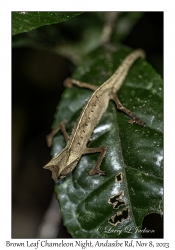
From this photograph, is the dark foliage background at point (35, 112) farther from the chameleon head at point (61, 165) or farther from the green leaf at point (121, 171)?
the chameleon head at point (61, 165)

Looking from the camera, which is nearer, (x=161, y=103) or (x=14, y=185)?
(x=161, y=103)

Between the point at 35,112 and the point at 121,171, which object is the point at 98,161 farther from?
the point at 35,112

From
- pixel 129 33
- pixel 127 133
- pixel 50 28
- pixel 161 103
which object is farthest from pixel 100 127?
pixel 129 33

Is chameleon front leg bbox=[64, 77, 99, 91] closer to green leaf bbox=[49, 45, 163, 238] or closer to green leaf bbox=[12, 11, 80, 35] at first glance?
green leaf bbox=[49, 45, 163, 238]

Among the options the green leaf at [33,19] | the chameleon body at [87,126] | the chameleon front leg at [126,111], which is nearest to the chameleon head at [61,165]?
the chameleon body at [87,126]

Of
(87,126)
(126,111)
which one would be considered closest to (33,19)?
(87,126)

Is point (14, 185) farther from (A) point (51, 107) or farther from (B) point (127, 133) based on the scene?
(B) point (127, 133)

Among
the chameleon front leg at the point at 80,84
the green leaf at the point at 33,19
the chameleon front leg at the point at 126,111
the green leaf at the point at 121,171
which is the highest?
the green leaf at the point at 33,19

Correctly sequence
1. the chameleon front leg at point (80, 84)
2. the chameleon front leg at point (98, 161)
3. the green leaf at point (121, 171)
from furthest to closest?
the chameleon front leg at point (80, 84) → the chameleon front leg at point (98, 161) → the green leaf at point (121, 171)
